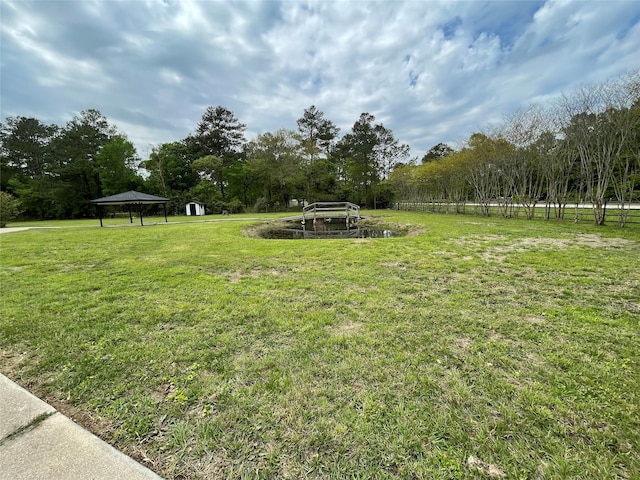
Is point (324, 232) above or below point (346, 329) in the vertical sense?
above

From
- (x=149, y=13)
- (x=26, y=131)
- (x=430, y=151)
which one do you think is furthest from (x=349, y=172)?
(x=26, y=131)

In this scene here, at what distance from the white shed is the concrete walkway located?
27800 millimetres

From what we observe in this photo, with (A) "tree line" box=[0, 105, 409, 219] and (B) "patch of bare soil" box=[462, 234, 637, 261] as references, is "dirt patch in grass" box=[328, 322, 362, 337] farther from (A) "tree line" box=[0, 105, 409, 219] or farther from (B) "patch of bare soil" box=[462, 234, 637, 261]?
(A) "tree line" box=[0, 105, 409, 219]

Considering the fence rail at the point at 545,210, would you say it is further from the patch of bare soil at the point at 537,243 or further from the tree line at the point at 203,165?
the tree line at the point at 203,165

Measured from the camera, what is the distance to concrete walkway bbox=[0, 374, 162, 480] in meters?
1.22

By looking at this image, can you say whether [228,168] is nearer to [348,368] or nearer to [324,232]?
[324,232]

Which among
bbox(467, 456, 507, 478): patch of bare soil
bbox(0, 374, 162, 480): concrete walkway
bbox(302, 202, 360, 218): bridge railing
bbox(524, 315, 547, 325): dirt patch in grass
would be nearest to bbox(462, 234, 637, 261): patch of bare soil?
bbox(524, 315, 547, 325): dirt patch in grass

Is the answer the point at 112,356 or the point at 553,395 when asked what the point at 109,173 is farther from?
the point at 553,395

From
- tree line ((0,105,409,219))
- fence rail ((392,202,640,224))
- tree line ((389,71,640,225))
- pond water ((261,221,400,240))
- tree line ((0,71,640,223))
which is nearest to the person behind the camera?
tree line ((389,71,640,225))

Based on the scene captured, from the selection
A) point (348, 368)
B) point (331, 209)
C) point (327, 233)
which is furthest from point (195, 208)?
point (348, 368)

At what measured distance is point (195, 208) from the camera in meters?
27.1

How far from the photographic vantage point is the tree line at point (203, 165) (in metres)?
28.2

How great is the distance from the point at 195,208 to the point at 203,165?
5575 millimetres

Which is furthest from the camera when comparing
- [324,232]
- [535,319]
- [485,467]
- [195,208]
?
[195,208]
